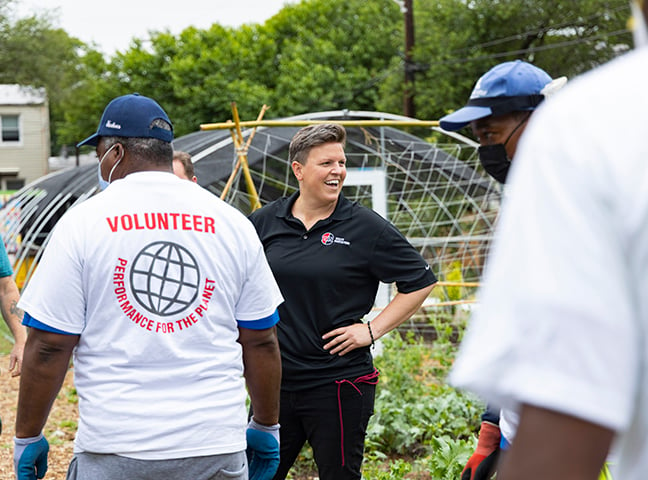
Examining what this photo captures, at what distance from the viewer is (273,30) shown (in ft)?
120

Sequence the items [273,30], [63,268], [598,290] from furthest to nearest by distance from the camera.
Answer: [273,30]
[63,268]
[598,290]

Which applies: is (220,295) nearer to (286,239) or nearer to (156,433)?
(156,433)

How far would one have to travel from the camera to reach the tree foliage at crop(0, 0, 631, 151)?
987 inches

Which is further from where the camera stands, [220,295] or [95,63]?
[95,63]

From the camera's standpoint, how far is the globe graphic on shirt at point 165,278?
2.63m

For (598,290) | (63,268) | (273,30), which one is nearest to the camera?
(598,290)

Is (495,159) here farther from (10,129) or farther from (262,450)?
(10,129)

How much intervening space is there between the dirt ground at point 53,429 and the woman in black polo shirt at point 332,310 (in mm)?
2997

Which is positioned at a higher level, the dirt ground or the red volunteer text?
the red volunteer text

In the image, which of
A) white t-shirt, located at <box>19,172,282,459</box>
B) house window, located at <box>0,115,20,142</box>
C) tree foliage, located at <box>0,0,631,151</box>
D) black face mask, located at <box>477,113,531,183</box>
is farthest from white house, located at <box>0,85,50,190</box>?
black face mask, located at <box>477,113,531,183</box>

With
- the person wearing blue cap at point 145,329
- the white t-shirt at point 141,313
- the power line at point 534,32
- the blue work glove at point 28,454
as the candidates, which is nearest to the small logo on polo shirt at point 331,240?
the person wearing blue cap at point 145,329

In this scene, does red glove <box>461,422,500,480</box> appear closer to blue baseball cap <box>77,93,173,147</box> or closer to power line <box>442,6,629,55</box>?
blue baseball cap <box>77,93,173,147</box>

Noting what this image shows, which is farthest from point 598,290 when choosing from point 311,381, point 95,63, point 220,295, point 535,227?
point 95,63

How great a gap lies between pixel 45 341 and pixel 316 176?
1.77 metres
